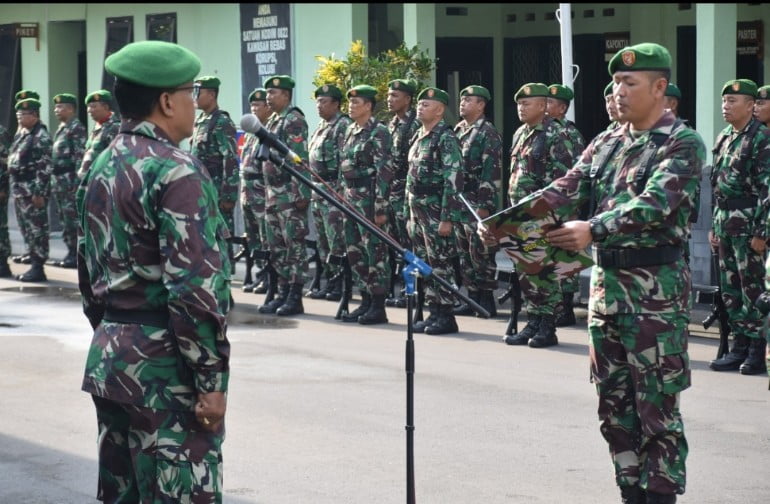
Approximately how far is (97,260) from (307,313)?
933 cm

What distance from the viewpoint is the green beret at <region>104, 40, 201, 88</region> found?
4.50 m

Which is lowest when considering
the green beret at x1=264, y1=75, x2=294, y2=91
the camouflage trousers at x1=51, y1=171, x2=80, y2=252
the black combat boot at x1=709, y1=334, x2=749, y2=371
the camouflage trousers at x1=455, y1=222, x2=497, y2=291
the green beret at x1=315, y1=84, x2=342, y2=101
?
the black combat boot at x1=709, y1=334, x2=749, y2=371

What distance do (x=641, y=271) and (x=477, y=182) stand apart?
7495 mm

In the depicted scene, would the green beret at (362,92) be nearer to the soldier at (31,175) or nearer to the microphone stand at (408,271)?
the soldier at (31,175)

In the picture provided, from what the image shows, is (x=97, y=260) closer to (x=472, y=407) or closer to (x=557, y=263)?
(x=557, y=263)

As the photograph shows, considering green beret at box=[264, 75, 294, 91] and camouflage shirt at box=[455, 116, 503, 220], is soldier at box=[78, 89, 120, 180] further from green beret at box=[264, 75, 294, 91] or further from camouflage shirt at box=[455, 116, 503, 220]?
camouflage shirt at box=[455, 116, 503, 220]

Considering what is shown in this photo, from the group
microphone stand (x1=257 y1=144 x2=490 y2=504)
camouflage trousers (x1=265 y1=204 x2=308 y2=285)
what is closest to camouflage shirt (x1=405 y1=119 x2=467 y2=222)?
camouflage trousers (x1=265 y1=204 x2=308 y2=285)

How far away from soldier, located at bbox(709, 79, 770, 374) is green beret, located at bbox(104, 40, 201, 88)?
6.45m

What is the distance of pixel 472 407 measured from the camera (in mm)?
8977

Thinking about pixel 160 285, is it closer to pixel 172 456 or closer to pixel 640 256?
pixel 172 456

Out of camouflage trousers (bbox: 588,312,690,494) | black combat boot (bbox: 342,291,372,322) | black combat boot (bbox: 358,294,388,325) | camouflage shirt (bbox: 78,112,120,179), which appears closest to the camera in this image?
camouflage trousers (bbox: 588,312,690,494)

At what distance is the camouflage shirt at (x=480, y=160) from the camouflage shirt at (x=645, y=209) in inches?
268

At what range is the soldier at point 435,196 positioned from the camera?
12.4 m

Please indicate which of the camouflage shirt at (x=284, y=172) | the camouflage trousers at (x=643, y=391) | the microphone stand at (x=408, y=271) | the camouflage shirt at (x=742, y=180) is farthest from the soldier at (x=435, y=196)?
the microphone stand at (x=408, y=271)
